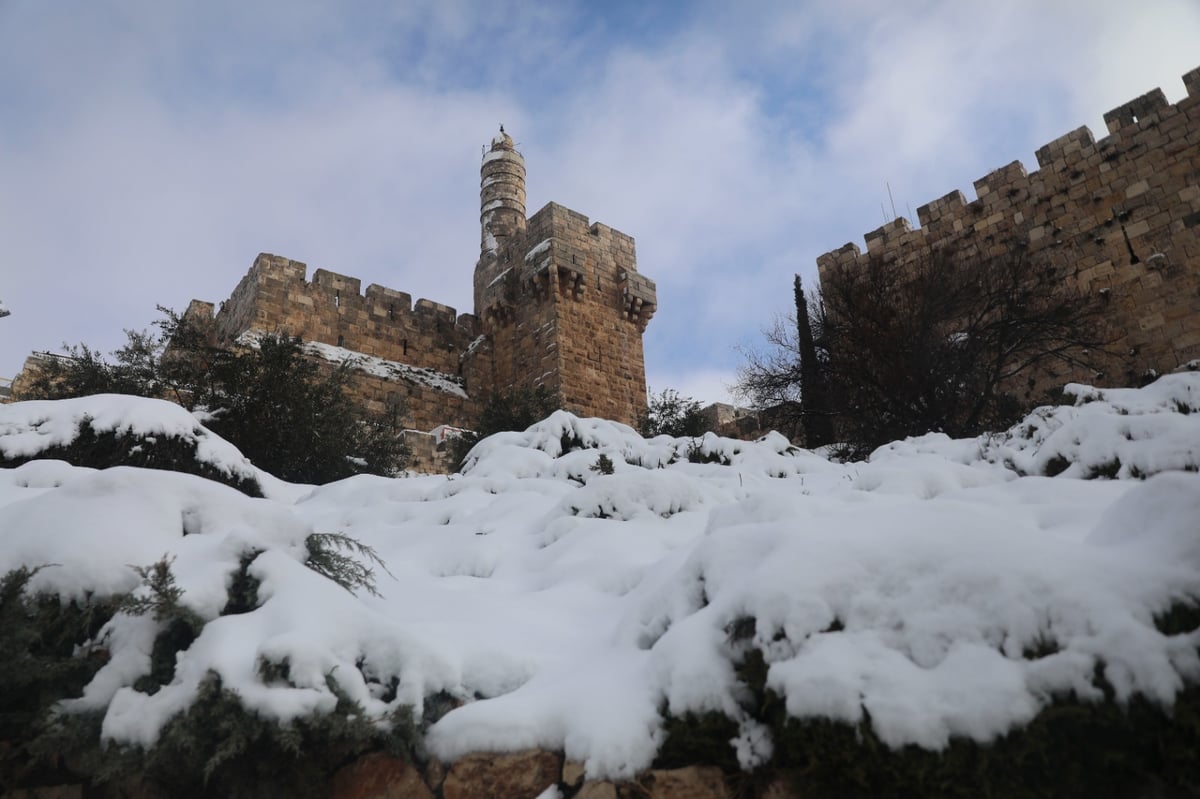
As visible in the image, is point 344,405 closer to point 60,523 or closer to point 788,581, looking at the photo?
point 60,523

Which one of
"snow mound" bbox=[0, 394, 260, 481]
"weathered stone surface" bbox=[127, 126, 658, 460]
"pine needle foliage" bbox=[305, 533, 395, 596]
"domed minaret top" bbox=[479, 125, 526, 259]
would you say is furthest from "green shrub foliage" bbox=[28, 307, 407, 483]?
"domed minaret top" bbox=[479, 125, 526, 259]

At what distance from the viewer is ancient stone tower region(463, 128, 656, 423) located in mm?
14703

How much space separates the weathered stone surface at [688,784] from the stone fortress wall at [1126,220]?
11497 mm

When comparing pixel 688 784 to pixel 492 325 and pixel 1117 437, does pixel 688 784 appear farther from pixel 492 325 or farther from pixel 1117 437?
pixel 492 325

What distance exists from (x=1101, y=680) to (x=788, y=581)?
3.05 feet

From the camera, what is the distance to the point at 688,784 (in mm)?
2336

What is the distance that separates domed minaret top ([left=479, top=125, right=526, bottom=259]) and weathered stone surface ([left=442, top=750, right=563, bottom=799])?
636 inches

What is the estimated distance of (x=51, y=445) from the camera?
17.5 ft

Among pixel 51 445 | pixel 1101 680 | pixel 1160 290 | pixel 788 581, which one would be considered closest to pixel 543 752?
pixel 788 581

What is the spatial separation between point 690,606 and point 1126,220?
1245cm

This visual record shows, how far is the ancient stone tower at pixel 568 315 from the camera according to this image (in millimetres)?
14703

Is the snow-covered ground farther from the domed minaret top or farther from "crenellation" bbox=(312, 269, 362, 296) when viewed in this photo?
the domed minaret top

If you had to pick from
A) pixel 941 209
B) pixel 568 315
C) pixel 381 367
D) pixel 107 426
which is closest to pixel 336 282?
pixel 381 367

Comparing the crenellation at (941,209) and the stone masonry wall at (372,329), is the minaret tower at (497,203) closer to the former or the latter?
the stone masonry wall at (372,329)
